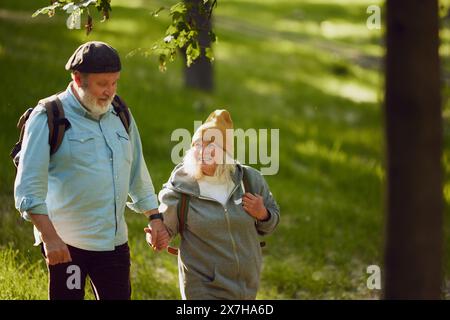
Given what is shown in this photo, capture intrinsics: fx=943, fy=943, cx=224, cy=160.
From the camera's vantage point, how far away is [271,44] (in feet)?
77.5

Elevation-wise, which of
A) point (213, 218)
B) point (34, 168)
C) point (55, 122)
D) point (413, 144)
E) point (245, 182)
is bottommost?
point (213, 218)

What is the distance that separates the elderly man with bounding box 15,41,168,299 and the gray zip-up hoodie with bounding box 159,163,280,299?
0.63 feet

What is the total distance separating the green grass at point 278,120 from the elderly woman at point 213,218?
3.02 ft

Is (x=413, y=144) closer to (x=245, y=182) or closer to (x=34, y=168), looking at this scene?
(x=245, y=182)

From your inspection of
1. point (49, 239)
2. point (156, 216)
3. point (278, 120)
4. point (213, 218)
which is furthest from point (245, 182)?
point (278, 120)

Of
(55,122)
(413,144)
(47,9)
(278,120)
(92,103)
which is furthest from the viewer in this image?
→ (278,120)

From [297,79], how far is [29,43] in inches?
260

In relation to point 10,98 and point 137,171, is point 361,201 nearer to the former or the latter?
point 10,98

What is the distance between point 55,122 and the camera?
5.03 meters

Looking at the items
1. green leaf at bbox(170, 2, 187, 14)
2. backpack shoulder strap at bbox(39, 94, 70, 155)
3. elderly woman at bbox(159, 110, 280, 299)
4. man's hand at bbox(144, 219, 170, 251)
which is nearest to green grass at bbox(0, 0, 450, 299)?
elderly woman at bbox(159, 110, 280, 299)

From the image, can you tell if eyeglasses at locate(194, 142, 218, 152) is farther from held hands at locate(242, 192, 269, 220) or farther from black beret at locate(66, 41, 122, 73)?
black beret at locate(66, 41, 122, 73)

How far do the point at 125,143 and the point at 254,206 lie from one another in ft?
2.70

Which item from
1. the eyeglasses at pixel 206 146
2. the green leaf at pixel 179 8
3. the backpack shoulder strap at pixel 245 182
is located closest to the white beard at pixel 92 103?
the eyeglasses at pixel 206 146
